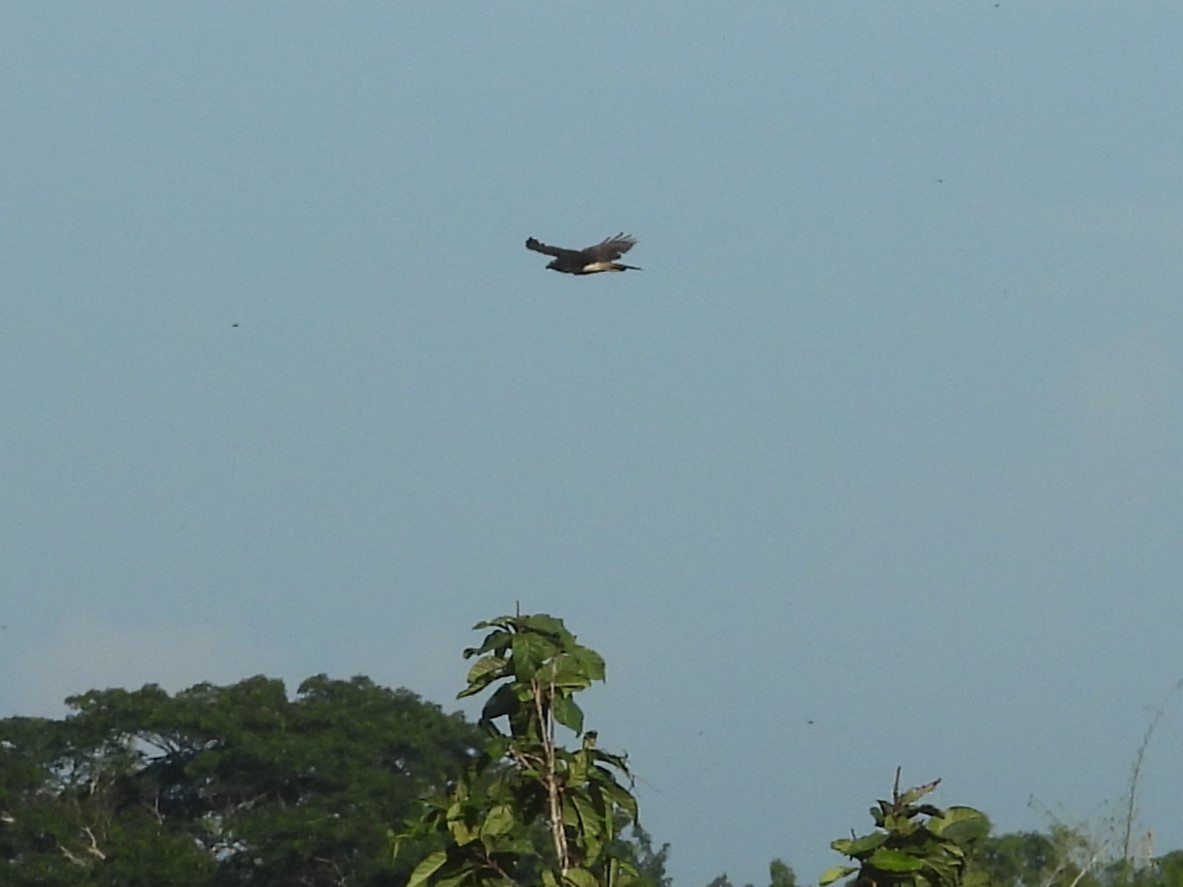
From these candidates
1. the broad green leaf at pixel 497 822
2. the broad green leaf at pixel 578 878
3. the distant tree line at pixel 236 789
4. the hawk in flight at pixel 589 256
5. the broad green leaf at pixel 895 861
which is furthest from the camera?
the distant tree line at pixel 236 789

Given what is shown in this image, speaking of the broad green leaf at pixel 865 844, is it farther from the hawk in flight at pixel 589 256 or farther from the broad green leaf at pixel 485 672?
the hawk in flight at pixel 589 256

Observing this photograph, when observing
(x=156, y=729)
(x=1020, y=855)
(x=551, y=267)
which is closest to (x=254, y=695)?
(x=156, y=729)

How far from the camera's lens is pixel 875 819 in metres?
6.16

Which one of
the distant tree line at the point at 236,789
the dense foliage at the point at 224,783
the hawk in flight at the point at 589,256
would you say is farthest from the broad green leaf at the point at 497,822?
the dense foliage at the point at 224,783

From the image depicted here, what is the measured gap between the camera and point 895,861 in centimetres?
594

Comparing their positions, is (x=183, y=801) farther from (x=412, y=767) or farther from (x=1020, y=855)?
(x=1020, y=855)

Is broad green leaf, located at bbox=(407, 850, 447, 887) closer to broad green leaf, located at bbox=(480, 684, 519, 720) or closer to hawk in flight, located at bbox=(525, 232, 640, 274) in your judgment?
broad green leaf, located at bbox=(480, 684, 519, 720)

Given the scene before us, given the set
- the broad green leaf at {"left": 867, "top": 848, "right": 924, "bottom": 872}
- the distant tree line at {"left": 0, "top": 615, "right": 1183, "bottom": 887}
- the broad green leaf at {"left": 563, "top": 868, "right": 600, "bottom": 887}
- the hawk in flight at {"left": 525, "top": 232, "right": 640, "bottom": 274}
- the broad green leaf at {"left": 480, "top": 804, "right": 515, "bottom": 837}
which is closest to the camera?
the broad green leaf at {"left": 867, "top": 848, "right": 924, "bottom": 872}

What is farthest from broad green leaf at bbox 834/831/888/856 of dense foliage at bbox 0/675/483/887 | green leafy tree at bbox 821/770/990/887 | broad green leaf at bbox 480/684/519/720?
dense foliage at bbox 0/675/483/887

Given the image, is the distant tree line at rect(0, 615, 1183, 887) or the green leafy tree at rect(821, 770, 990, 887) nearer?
the green leafy tree at rect(821, 770, 990, 887)

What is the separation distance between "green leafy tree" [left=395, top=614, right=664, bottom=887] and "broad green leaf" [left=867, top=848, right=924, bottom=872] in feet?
2.15

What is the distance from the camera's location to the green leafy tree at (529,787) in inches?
249

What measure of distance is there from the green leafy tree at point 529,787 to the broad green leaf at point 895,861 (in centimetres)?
66

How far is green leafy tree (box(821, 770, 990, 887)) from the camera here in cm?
597
